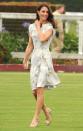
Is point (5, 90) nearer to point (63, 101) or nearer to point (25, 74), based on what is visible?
point (63, 101)

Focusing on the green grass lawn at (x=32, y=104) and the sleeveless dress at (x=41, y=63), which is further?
the green grass lawn at (x=32, y=104)

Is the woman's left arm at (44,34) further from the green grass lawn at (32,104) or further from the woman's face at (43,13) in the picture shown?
the green grass lawn at (32,104)

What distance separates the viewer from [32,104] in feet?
45.1

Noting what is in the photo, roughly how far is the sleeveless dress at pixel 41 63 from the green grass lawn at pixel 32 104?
62 cm

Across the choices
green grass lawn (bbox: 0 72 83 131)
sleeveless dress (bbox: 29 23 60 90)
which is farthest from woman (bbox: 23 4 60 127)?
green grass lawn (bbox: 0 72 83 131)

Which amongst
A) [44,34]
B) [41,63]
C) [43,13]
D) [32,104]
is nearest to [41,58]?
[41,63]

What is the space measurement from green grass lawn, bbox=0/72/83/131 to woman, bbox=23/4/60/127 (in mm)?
432

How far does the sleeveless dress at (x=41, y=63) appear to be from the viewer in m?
10.7

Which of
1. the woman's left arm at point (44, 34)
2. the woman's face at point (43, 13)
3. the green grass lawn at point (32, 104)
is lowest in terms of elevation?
the green grass lawn at point (32, 104)

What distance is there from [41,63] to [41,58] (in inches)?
2.8

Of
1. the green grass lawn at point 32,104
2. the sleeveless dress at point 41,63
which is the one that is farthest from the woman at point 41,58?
the green grass lawn at point 32,104

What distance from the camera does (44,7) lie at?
10742mm

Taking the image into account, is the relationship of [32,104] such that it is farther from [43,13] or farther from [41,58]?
[43,13]

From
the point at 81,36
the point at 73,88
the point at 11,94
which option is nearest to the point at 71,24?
the point at 81,36
